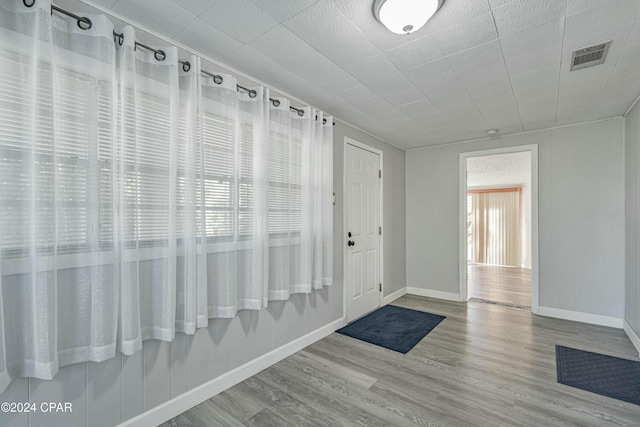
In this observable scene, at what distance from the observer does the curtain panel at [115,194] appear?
4.33 feet

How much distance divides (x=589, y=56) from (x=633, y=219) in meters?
1.99

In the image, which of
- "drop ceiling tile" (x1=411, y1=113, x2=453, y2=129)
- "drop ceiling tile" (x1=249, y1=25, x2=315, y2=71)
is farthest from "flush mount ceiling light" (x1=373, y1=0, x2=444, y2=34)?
"drop ceiling tile" (x1=411, y1=113, x2=453, y2=129)

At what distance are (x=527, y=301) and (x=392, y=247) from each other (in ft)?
7.19

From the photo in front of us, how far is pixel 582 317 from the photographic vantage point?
11.6 ft

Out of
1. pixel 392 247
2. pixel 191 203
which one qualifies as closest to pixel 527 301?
pixel 392 247

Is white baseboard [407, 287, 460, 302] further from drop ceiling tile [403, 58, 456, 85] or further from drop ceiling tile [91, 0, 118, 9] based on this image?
drop ceiling tile [91, 0, 118, 9]

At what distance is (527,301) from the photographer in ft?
A: 14.6

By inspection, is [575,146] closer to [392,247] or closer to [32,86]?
[392,247]

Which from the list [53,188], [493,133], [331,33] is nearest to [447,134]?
[493,133]

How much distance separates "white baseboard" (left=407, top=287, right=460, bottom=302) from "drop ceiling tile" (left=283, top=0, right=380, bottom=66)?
150 inches

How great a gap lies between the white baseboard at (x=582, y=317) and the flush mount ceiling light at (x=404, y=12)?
12.9 ft

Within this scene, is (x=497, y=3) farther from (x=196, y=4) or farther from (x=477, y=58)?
(x=196, y=4)

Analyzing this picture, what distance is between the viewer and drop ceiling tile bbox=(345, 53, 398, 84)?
2141 millimetres

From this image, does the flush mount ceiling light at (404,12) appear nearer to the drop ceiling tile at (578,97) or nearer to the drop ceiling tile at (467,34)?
the drop ceiling tile at (467,34)
